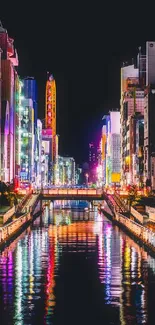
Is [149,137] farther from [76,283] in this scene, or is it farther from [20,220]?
[76,283]

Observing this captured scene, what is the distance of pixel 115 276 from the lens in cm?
3919

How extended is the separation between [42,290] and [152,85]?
5456 inches

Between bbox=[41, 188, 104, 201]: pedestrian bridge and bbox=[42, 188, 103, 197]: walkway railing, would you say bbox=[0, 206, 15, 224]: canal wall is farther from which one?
bbox=[42, 188, 103, 197]: walkway railing

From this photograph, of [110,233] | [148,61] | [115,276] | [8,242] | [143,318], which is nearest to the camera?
[143,318]

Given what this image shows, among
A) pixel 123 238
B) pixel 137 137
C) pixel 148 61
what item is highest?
pixel 148 61

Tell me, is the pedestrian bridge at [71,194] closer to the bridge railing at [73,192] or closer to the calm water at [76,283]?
the bridge railing at [73,192]

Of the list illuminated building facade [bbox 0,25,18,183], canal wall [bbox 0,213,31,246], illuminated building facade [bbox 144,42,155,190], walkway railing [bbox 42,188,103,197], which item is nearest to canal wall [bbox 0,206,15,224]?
canal wall [bbox 0,213,31,246]

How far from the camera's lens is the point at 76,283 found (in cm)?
3697

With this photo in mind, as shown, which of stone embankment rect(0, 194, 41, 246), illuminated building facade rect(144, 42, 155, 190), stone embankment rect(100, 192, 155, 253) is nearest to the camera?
stone embankment rect(100, 192, 155, 253)

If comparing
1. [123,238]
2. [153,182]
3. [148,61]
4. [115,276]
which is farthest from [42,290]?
[148,61]

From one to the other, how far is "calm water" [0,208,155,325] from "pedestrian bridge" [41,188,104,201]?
178 ft

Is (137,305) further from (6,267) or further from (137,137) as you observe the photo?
(137,137)

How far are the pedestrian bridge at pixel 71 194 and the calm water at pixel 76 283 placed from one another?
2140 inches

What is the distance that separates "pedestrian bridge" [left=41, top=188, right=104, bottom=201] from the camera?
11975 centimetres
